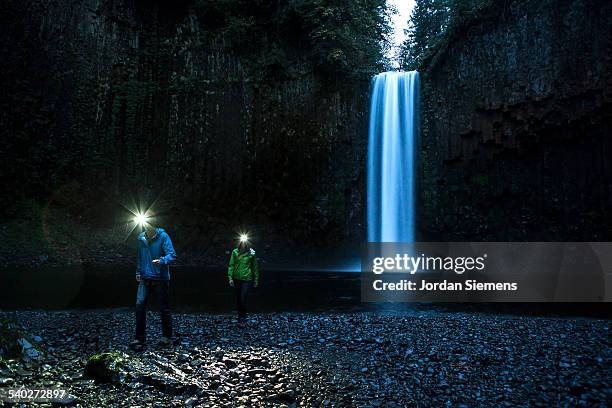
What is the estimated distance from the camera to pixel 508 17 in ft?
86.9

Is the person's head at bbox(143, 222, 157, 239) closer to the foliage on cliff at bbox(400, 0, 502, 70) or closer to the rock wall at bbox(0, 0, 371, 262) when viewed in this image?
the rock wall at bbox(0, 0, 371, 262)

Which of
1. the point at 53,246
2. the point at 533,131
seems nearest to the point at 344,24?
the point at 533,131

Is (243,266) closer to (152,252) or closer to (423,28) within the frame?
(152,252)

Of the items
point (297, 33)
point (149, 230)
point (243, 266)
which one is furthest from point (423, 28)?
point (149, 230)

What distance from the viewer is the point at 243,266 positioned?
1038cm

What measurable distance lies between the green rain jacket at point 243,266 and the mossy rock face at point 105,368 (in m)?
4.33

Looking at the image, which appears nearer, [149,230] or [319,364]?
[319,364]

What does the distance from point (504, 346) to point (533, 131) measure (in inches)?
820

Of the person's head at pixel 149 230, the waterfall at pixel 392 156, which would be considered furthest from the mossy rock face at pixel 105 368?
the waterfall at pixel 392 156

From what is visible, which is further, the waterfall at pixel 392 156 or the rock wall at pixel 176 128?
the rock wall at pixel 176 128

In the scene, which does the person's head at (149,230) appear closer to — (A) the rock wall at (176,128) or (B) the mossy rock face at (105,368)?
(B) the mossy rock face at (105,368)

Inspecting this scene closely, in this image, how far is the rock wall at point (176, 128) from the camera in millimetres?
30156

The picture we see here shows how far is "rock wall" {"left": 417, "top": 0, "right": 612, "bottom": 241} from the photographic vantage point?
927 inches

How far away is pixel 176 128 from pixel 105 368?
2821 cm
